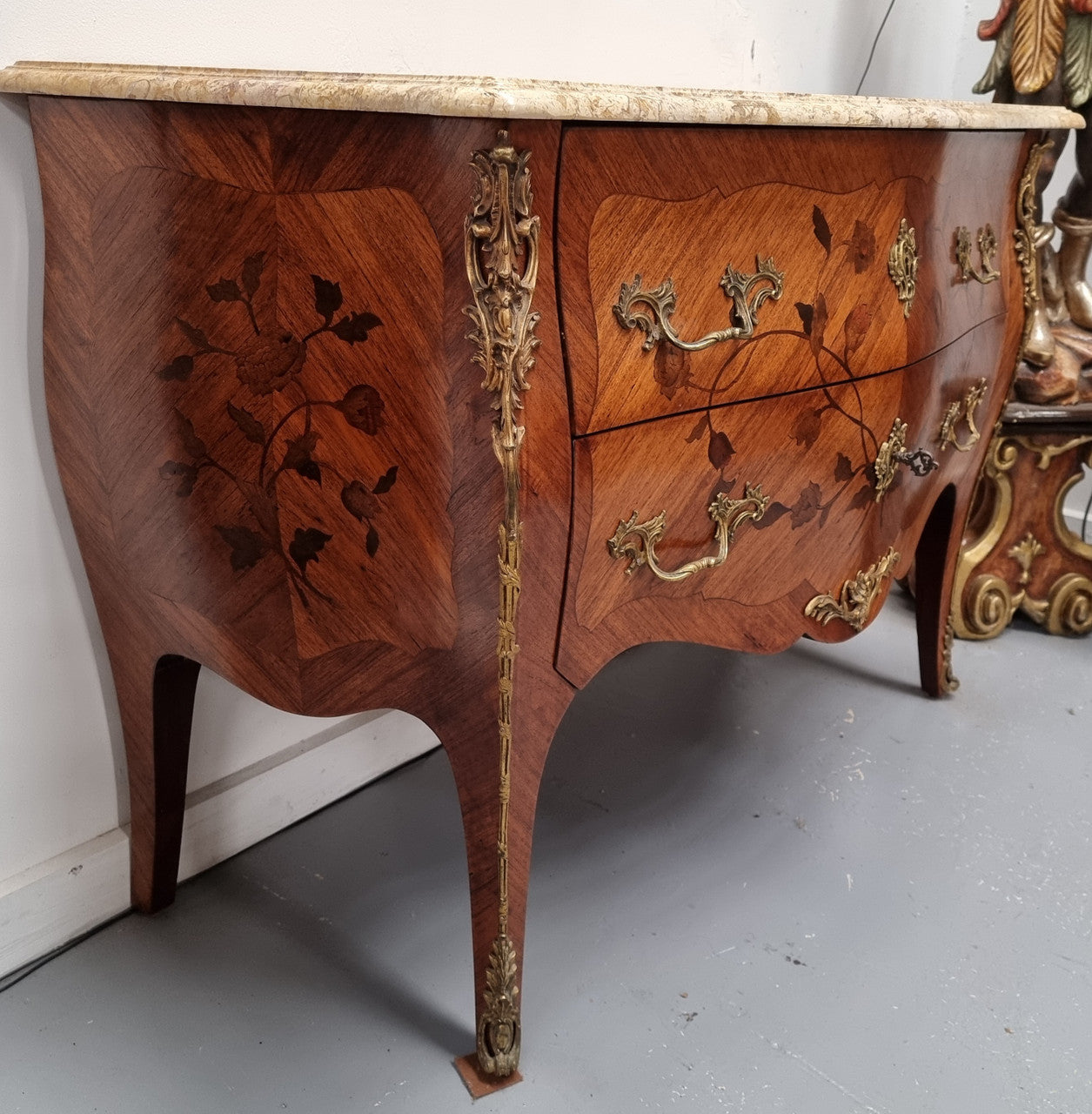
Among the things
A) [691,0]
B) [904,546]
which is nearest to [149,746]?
[904,546]

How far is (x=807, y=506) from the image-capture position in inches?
45.5

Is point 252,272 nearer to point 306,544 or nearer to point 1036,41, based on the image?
point 306,544

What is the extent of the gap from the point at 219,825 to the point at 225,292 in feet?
2.42

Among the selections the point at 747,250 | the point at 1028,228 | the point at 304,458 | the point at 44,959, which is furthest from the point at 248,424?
the point at 1028,228

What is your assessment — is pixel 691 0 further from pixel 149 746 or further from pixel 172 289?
pixel 149 746

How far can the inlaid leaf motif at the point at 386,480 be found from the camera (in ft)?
2.87

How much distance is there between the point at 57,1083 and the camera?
105 cm

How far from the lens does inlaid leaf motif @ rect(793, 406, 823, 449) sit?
1088 mm

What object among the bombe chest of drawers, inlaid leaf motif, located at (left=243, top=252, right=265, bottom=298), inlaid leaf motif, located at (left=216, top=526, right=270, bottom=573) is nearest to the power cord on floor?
the bombe chest of drawers

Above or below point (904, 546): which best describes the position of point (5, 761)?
below

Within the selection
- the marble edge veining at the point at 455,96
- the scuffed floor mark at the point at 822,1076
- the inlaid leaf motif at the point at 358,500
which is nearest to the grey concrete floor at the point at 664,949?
the scuffed floor mark at the point at 822,1076

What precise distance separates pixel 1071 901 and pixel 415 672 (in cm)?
90

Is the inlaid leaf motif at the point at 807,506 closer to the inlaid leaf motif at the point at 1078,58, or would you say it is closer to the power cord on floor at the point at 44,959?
the power cord on floor at the point at 44,959

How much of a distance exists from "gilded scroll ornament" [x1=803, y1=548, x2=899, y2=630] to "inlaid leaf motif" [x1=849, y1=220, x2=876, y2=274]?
14.6 inches
